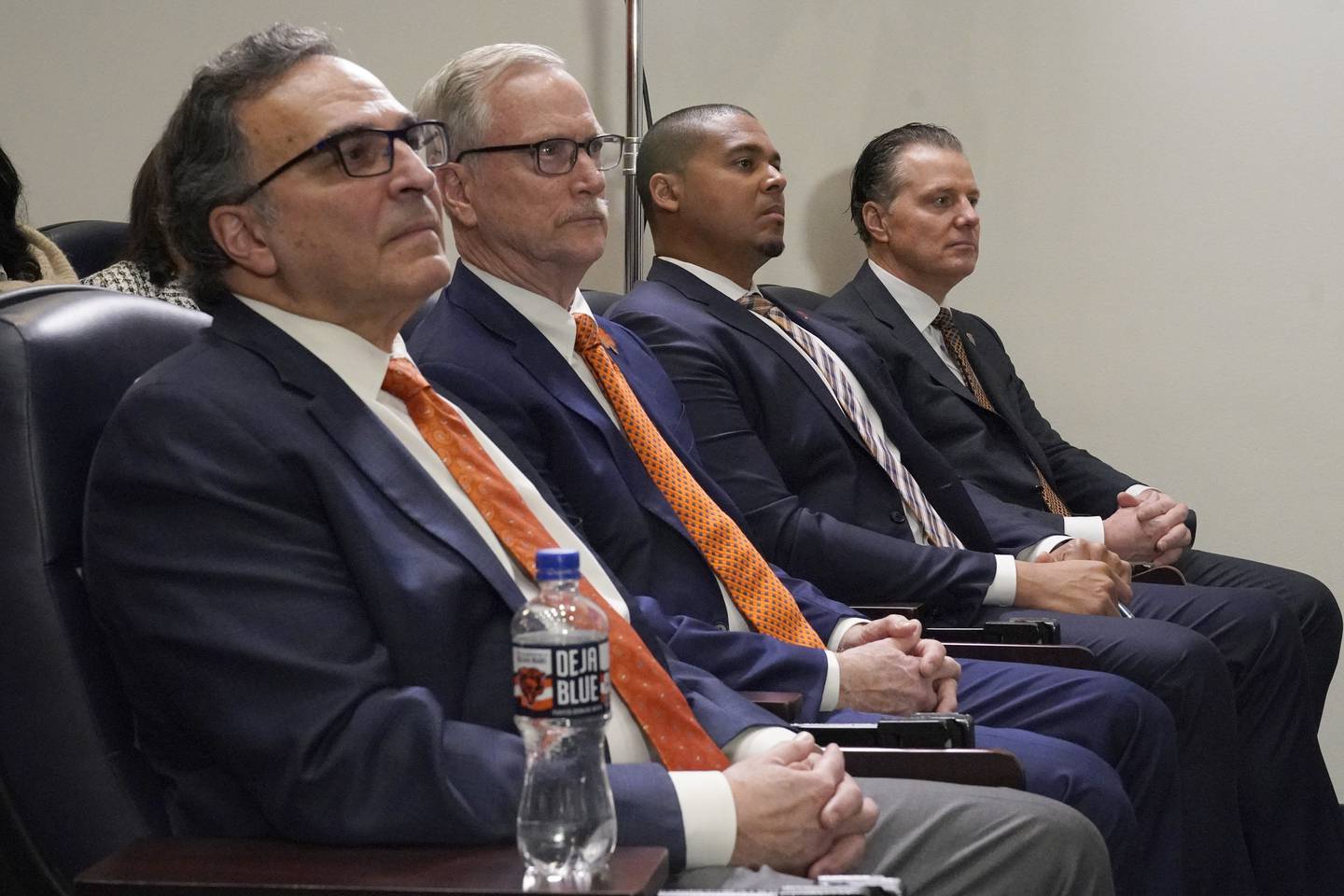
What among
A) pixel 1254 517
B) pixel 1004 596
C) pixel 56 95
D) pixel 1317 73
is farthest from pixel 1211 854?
pixel 56 95

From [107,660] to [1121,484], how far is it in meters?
2.48

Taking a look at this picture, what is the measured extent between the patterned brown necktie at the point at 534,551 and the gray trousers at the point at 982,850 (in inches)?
7.9

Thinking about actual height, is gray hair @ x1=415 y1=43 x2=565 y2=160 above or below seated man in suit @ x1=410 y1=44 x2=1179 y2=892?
above

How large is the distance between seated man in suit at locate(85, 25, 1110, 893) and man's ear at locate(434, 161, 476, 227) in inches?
17.6

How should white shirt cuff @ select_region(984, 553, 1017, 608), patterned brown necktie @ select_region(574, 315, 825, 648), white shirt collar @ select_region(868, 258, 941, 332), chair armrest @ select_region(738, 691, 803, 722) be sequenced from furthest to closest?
white shirt collar @ select_region(868, 258, 941, 332), white shirt cuff @ select_region(984, 553, 1017, 608), patterned brown necktie @ select_region(574, 315, 825, 648), chair armrest @ select_region(738, 691, 803, 722)

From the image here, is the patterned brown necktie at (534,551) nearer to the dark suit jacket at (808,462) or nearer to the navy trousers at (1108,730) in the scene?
the navy trousers at (1108,730)

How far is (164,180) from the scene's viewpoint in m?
1.57

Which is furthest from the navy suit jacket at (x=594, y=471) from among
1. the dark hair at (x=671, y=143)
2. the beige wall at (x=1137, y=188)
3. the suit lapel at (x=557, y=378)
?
the beige wall at (x=1137, y=188)

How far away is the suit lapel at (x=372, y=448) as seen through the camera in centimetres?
138

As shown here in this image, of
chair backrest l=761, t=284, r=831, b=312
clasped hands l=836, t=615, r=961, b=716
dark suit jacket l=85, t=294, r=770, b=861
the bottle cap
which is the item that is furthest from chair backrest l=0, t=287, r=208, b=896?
chair backrest l=761, t=284, r=831, b=312

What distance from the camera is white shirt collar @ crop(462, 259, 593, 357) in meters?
2.04

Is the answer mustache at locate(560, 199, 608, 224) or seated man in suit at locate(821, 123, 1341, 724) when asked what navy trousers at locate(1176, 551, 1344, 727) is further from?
mustache at locate(560, 199, 608, 224)

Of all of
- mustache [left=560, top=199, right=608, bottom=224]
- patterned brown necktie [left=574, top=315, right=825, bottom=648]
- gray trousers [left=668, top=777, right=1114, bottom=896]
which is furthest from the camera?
mustache [left=560, top=199, right=608, bottom=224]

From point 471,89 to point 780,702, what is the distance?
41.4 inches
